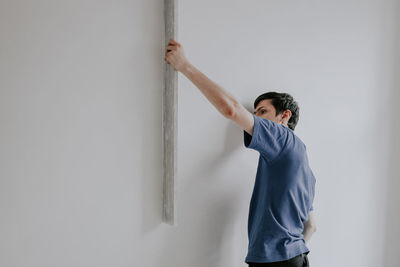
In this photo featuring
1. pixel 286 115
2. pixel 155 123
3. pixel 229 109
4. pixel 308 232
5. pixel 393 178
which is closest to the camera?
pixel 229 109

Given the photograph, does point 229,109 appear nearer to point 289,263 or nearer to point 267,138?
point 267,138

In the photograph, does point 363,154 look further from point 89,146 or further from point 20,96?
point 20,96

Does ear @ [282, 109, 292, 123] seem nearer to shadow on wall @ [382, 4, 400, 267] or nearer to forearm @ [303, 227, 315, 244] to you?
forearm @ [303, 227, 315, 244]

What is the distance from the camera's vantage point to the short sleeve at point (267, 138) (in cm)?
131

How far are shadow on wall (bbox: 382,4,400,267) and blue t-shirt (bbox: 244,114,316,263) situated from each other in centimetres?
111

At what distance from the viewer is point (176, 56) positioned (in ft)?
4.36

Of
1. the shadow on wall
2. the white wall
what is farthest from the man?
the shadow on wall

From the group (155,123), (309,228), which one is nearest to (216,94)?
(155,123)

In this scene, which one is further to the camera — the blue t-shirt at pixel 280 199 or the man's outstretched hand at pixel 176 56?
the blue t-shirt at pixel 280 199

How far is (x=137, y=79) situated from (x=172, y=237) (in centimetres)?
62

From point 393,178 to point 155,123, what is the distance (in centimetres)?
172

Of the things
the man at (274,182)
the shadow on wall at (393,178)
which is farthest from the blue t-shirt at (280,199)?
the shadow on wall at (393,178)

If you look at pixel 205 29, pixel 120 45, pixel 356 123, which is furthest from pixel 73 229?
pixel 356 123

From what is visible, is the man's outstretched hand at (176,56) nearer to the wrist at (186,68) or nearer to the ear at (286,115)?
the wrist at (186,68)
